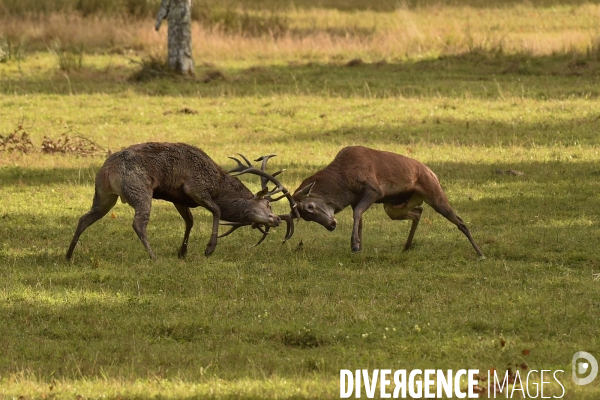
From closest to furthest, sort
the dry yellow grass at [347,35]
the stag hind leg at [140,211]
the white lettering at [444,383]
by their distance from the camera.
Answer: the white lettering at [444,383] → the stag hind leg at [140,211] → the dry yellow grass at [347,35]

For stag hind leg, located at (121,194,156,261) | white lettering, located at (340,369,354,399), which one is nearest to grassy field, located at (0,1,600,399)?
white lettering, located at (340,369,354,399)

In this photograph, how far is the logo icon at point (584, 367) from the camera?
24.5ft

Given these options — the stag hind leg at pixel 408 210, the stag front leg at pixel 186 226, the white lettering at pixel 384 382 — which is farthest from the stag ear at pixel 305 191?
the white lettering at pixel 384 382

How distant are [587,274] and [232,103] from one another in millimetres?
12682

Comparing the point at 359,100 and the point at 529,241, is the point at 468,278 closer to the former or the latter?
the point at 529,241

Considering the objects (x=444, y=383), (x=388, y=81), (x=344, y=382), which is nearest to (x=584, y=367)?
(x=444, y=383)

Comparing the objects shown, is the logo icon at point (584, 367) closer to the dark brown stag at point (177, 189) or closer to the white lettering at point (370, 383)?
the white lettering at point (370, 383)

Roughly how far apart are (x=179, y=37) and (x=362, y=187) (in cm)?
1500

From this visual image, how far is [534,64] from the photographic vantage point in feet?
85.3

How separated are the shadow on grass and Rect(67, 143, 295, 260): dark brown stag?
11.6 m

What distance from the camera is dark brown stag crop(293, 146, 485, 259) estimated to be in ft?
38.3

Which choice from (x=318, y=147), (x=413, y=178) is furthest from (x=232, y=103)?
(x=413, y=178)

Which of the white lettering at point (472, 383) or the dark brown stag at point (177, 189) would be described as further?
the dark brown stag at point (177, 189)

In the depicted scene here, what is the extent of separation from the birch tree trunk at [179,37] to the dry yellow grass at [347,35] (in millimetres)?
2371
